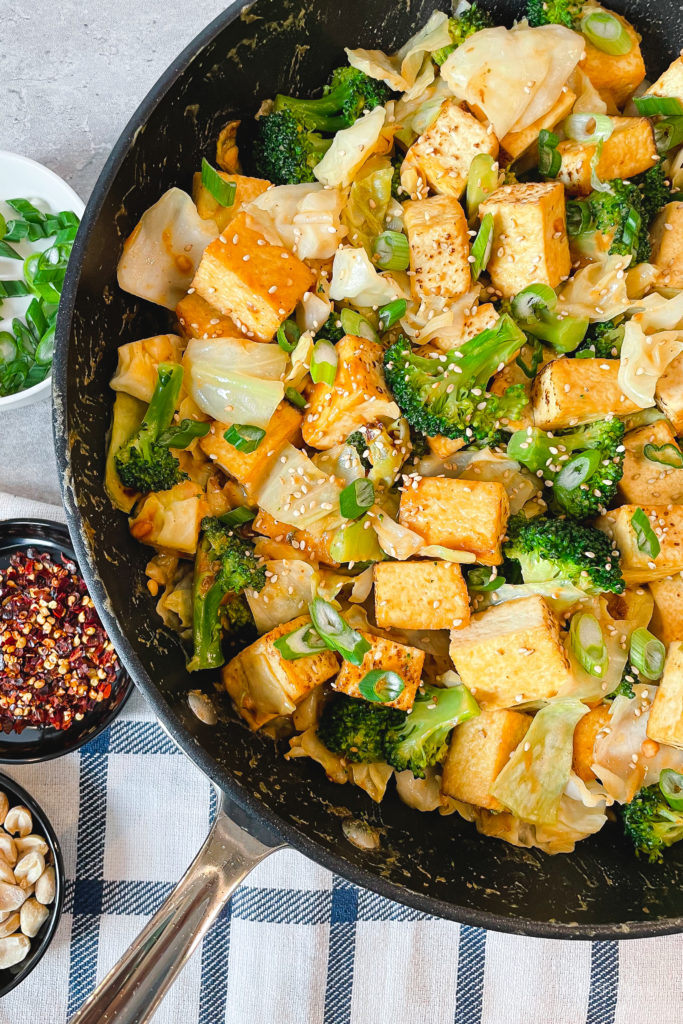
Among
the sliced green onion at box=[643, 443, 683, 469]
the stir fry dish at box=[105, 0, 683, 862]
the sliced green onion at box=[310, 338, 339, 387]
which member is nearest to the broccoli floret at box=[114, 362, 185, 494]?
the stir fry dish at box=[105, 0, 683, 862]

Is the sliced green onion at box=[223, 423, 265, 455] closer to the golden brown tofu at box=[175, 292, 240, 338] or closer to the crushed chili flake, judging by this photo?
the golden brown tofu at box=[175, 292, 240, 338]

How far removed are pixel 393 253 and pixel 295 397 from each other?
20.2 inches

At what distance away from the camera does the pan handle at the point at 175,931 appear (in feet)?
7.48

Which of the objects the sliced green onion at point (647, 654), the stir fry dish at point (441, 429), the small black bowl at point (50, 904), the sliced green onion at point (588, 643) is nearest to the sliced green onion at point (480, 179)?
the stir fry dish at point (441, 429)

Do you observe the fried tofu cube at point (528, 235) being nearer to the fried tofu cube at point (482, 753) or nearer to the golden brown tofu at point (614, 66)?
the golden brown tofu at point (614, 66)

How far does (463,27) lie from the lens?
2.46 m

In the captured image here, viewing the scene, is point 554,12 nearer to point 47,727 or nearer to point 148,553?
point 148,553

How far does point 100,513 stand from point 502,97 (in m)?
1.64

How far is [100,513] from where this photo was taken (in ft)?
7.29

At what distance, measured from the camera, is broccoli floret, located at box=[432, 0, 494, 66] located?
8.07 feet

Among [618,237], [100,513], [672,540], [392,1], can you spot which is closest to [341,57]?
[392,1]

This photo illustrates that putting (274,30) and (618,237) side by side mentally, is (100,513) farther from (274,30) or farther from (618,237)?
(618,237)

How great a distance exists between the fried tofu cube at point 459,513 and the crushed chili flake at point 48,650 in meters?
1.27

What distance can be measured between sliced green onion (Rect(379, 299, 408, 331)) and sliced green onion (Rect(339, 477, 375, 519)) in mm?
478
